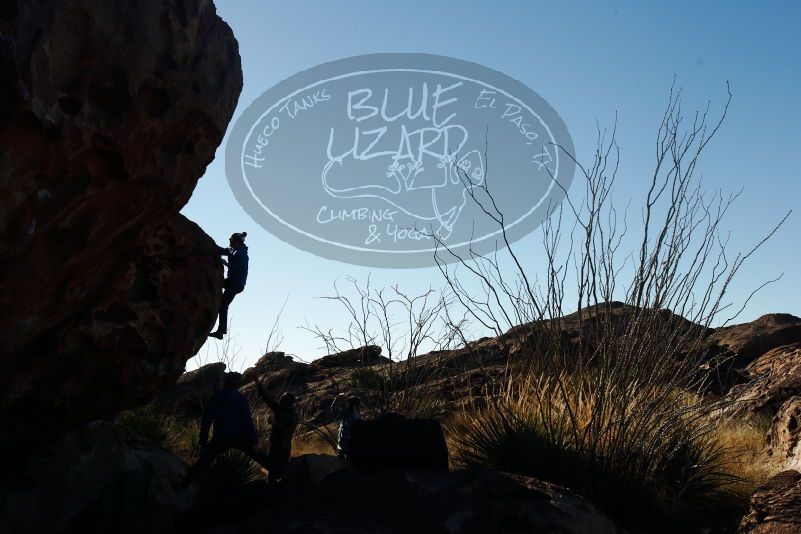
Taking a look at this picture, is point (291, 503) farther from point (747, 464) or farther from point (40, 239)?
point (747, 464)

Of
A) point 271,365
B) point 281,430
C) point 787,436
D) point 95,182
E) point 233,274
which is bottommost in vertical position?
point 787,436

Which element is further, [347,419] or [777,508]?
[347,419]

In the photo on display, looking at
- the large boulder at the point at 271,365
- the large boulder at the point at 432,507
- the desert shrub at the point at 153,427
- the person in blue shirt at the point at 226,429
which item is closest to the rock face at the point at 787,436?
the large boulder at the point at 432,507

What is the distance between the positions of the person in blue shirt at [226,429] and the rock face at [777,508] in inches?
177

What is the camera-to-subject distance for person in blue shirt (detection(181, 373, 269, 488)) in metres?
8.00

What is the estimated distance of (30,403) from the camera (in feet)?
24.8

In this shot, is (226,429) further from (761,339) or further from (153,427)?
(761,339)

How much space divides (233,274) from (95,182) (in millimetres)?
4409

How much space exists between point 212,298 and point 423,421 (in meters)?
3.59

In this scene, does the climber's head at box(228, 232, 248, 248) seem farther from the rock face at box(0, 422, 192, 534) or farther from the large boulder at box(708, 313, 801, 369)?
the large boulder at box(708, 313, 801, 369)

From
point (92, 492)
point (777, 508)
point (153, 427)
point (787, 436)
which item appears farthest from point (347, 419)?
point (777, 508)

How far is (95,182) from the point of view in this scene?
211 inches

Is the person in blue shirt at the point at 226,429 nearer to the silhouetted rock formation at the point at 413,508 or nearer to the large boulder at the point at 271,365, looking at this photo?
the silhouetted rock formation at the point at 413,508

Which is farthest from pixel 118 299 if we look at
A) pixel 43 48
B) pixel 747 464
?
pixel 747 464
